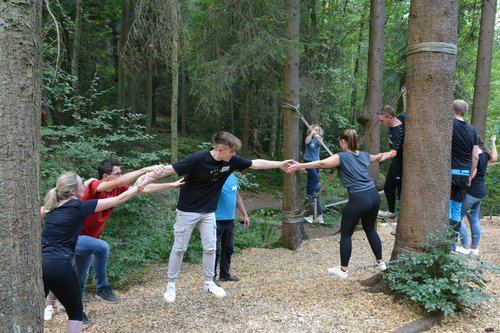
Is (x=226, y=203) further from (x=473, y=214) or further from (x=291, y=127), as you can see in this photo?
(x=473, y=214)

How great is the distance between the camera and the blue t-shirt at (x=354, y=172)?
398cm

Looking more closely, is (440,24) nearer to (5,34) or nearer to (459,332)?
(459,332)

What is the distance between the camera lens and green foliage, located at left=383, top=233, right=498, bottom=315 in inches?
130

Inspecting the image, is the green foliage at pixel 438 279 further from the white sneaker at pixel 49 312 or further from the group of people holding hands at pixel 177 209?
the white sneaker at pixel 49 312

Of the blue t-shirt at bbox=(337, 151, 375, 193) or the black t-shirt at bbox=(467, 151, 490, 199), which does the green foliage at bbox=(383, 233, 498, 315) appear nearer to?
the blue t-shirt at bbox=(337, 151, 375, 193)

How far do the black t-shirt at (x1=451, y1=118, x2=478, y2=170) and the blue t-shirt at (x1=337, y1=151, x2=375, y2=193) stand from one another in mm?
1257

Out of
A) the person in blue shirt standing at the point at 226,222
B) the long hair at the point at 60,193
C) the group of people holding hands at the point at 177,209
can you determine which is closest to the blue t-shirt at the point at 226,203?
the person in blue shirt standing at the point at 226,222

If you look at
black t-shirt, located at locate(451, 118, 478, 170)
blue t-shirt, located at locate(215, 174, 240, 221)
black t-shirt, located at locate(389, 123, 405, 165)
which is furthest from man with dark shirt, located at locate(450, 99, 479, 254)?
blue t-shirt, located at locate(215, 174, 240, 221)

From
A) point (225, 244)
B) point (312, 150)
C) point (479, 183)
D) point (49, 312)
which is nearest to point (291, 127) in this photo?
point (312, 150)

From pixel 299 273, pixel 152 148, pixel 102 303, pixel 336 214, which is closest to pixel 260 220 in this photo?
pixel 336 214

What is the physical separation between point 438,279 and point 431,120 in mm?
1508

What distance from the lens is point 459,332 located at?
3.22 m

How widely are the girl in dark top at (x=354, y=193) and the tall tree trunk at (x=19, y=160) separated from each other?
9.17ft

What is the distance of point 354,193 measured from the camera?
3963 mm
